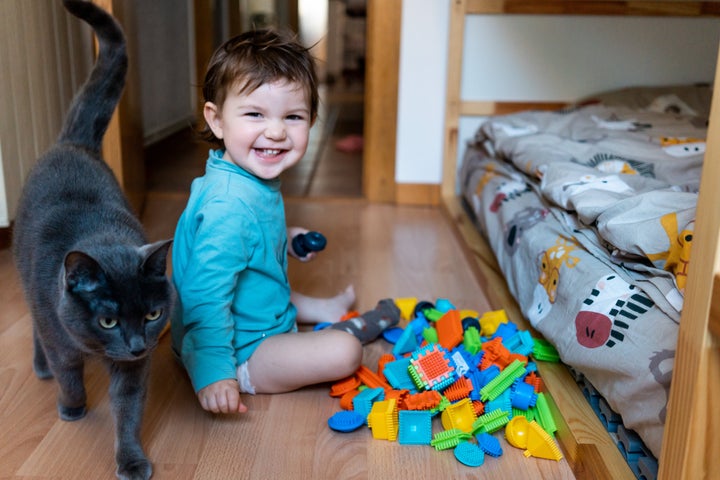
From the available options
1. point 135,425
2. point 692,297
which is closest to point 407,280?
point 135,425

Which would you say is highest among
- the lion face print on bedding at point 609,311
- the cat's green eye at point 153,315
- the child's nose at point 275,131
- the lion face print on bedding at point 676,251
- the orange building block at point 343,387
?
the child's nose at point 275,131

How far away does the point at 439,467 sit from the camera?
3.25 ft

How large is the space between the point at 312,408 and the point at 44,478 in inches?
15.6

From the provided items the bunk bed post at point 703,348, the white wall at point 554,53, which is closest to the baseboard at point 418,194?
the white wall at point 554,53

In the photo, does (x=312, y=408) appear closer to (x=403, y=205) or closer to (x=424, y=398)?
(x=424, y=398)

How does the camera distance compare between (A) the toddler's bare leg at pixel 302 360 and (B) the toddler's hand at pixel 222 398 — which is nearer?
(B) the toddler's hand at pixel 222 398

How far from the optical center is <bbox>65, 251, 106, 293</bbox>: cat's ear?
30.6 inches

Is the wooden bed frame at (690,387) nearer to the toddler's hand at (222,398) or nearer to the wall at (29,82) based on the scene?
the toddler's hand at (222,398)

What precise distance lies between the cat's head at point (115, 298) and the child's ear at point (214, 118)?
0.36 metres

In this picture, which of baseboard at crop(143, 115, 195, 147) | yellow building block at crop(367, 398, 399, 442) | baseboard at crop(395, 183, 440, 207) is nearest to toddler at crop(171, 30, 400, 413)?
yellow building block at crop(367, 398, 399, 442)

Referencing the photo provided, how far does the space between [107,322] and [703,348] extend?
63 cm

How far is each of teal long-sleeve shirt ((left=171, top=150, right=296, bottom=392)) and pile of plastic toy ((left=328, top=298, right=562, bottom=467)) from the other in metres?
0.18

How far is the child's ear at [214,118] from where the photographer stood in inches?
45.6

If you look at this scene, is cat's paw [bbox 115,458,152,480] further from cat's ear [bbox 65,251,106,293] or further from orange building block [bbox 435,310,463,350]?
orange building block [bbox 435,310,463,350]
